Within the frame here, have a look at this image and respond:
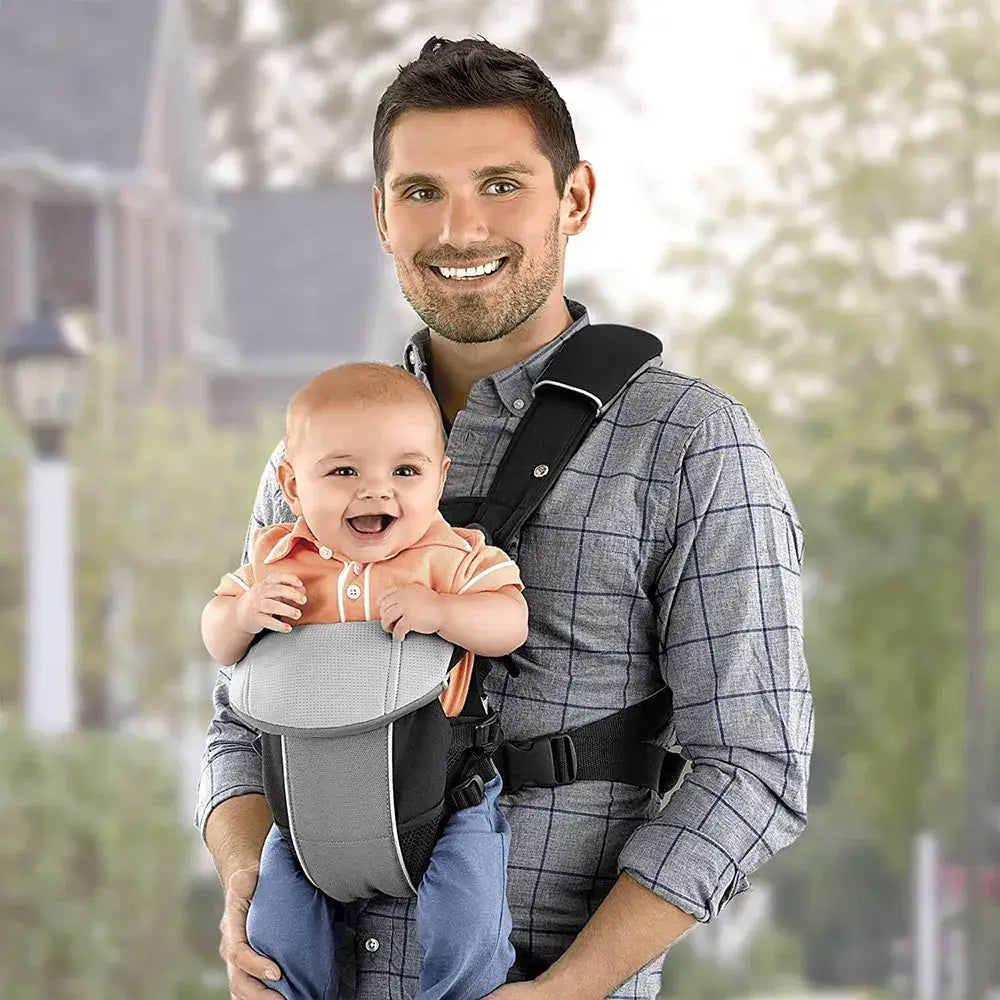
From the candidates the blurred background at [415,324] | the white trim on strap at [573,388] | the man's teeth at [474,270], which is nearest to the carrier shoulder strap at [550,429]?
the white trim on strap at [573,388]

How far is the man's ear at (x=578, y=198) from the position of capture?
1.54 meters

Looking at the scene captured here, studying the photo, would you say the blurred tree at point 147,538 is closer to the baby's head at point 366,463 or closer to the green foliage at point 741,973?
the green foliage at point 741,973

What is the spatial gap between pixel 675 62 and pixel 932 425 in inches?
51.6

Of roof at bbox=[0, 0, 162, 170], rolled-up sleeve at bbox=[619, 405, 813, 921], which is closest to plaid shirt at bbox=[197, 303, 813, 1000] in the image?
rolled-up sleeve at bbox=[619, 405, 813, 921]

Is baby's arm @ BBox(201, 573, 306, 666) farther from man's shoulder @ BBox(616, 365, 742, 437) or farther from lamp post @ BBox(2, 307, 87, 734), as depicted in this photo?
Result: lamp post @ BBox(2, 307, 87, 734)

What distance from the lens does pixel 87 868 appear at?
4.61 meters

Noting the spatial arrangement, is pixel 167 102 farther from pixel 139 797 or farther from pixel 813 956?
pixel 813 956

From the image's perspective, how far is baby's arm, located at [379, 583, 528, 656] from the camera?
1.25 m

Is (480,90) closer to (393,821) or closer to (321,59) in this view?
(393,821)

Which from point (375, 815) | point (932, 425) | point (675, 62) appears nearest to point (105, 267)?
point (675, 62)

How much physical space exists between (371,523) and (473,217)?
326mm

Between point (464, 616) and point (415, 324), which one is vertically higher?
point (415, 324)

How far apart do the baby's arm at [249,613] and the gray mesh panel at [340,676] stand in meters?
0.02

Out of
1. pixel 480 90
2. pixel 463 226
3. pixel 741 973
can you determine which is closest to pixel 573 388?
pixel 463 226
